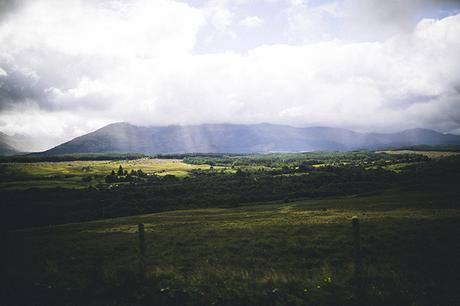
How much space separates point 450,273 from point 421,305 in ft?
18.2

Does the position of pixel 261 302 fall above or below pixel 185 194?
above

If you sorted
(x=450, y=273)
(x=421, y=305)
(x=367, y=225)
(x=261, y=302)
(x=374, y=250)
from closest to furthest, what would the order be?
(x=421, y=305)
(x=261, y=302)
(x=450, y=273)
(x=374, y=250)
(x=367, y=225)

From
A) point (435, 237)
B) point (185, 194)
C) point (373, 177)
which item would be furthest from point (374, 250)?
point (373, 177)

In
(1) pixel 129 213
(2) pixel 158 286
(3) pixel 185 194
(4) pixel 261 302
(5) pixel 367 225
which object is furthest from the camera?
(3) pixel 185 194

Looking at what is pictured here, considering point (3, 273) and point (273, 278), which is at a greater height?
point (273, 278)

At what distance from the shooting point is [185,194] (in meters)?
150

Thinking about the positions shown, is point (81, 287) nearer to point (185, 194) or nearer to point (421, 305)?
point (421, 305)

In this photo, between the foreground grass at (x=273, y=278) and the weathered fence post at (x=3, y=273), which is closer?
the foreground grass at (x=273, y=278)

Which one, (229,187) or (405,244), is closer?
(405,244)

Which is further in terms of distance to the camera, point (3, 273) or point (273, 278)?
point (3, 273)

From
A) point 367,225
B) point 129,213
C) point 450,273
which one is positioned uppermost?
point 450,273

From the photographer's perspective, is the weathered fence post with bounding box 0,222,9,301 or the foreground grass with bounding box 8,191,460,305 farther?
the weathered fence post with bounding box 0,222,9,301

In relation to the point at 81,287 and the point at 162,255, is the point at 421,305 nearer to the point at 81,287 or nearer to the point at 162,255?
the point at 81,287

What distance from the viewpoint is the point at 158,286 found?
12.4m
